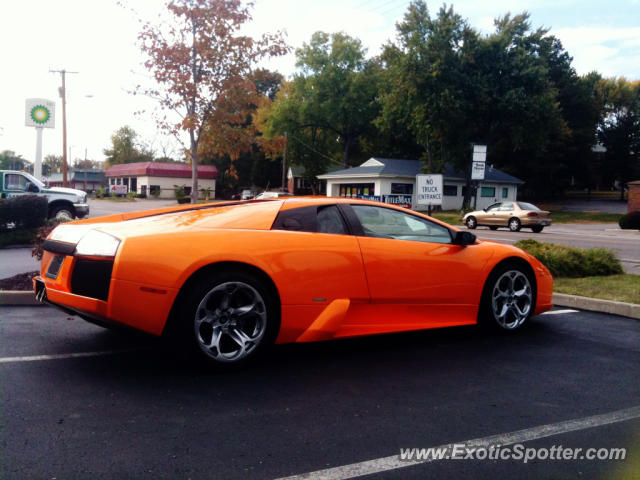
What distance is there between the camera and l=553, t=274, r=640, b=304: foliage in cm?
770

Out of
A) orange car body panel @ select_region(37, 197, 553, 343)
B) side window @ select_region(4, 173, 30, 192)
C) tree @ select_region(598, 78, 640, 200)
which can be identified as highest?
tree @ select_region(598, 78, 640, 200)

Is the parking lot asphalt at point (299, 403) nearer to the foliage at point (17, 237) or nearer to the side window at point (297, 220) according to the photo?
the side window at point (297, 220)

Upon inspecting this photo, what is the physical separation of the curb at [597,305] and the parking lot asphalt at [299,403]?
4.84 feet

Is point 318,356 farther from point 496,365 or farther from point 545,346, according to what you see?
point 545,346

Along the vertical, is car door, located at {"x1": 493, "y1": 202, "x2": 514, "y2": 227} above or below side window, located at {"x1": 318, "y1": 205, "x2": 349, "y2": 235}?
below

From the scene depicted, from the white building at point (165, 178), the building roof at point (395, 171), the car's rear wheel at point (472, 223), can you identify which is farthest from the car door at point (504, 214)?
the white building at point (165, 178)

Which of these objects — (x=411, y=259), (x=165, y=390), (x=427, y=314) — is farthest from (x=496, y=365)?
(x=165, y=390)

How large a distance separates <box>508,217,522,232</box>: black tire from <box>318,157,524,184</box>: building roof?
2220cm

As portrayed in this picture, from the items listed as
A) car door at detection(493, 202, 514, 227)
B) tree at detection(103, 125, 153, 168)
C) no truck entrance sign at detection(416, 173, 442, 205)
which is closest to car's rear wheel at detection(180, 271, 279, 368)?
no truck entrance sign at detection(416, 173, 442, 205)

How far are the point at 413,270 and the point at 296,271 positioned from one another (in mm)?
1199

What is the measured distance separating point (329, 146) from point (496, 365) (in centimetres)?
6536

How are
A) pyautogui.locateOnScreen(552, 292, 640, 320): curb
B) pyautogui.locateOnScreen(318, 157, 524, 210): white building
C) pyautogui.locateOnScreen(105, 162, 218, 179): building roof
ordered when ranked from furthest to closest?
pyautogui.locateOnScreen(105, 162, 218, 179): building roof, pyautogui.locateOnScreen(318, 157, 524, 210): white building, pyautogui.locateOnScreen(552, 292, 640, 320): curb

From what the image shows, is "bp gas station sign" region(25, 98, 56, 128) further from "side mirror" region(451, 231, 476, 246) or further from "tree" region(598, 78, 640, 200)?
"tree" region(598, 78, 640, 200)

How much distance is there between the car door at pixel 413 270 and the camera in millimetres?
4992
